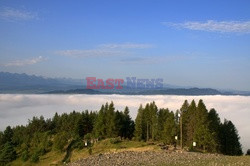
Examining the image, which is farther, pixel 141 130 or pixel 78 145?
pixel 141 130

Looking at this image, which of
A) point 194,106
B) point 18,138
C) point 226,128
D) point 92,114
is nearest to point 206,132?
point 194,106

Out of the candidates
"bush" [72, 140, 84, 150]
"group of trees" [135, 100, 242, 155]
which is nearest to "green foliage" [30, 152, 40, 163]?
"bush" [72, 140, 84, 150]

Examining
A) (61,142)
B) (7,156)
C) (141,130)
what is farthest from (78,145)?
(7,156)

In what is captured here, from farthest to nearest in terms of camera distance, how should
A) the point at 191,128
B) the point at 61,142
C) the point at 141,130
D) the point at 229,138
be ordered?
the point at 141,130
the point at 229,138
the point at 61,142
the point at 191,128

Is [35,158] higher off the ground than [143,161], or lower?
lower

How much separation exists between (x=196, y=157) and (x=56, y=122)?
5883 cm

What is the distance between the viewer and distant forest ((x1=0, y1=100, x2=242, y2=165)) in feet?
204

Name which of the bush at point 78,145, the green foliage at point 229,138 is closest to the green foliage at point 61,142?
the bush at point 78,145

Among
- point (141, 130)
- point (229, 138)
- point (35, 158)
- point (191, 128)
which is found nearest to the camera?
point (191, 128)

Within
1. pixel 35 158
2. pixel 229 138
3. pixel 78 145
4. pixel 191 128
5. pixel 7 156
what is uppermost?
pixel 191 128

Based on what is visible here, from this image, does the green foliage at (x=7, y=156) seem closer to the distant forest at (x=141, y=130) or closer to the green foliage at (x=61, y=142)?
the distant forest at (x=141, y=130)

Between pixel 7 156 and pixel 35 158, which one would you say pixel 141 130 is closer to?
pixel 35 158

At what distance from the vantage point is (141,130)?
74125 mm

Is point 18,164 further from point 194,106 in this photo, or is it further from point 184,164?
point 184,164
